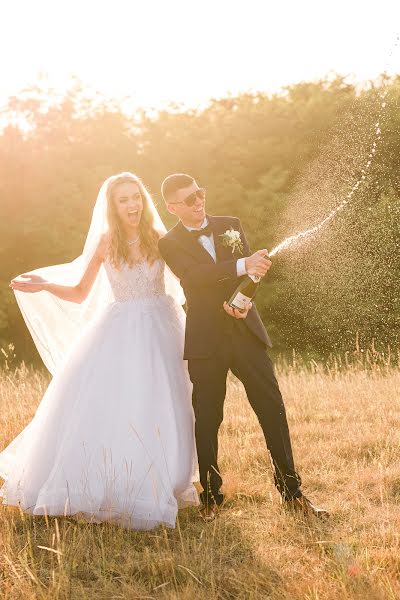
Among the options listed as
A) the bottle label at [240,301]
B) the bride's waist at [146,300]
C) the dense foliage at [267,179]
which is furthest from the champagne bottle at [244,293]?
the dense foliage at [267,179]

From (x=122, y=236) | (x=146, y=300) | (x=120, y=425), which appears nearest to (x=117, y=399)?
(x=120, y=425)

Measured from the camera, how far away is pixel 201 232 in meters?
5.03

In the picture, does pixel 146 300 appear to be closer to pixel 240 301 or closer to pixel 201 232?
pixel 201 232

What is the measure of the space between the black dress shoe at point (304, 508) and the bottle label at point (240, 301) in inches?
50.3

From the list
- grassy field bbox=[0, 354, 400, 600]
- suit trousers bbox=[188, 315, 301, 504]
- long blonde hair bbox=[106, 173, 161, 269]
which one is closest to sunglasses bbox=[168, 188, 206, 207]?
long blonde hair bbox=[106, 173, 161, 269]

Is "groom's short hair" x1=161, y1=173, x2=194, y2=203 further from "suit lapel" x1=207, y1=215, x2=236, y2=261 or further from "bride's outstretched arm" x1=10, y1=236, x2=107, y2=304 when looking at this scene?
"bride's outstretched arm" x1=10, y1=236, x2=107, y2=304

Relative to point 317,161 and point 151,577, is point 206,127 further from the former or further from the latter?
point 151,577

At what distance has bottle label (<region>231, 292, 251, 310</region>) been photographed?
4660 millimetres

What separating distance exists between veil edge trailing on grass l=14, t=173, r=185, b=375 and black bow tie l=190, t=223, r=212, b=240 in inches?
23.7

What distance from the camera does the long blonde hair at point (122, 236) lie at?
214 inches

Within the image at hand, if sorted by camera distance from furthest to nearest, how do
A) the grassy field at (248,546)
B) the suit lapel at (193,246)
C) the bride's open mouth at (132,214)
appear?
the bride's open mouth at (132,214) → the suit lapel at (193,246) → the grassy field at (248,546)

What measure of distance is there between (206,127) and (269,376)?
13.0 meters

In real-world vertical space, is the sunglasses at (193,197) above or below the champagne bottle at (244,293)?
above

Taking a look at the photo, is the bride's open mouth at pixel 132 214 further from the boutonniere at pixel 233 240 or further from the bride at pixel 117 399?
the boutonniere at pixel 233 240
